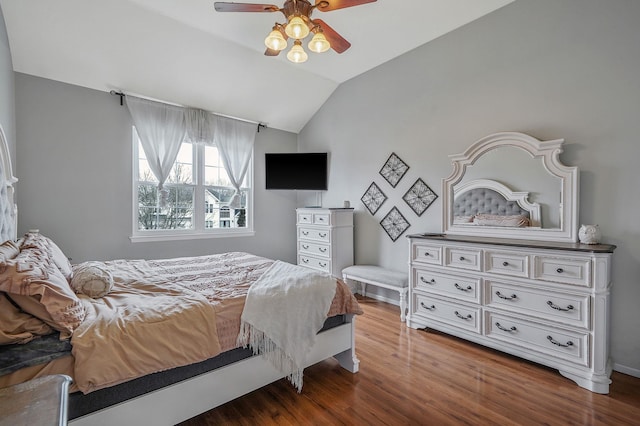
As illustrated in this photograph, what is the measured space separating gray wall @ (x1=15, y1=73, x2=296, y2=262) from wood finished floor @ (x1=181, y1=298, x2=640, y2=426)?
8.70 ft

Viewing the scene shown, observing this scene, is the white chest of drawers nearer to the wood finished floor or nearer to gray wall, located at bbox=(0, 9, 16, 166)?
the wood finished floor

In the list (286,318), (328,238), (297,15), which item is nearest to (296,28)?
(297,15)

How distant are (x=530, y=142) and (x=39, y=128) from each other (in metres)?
4.83

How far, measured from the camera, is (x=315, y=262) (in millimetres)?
4262

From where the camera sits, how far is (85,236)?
3.36m

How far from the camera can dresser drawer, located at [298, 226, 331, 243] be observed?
403 centimetres

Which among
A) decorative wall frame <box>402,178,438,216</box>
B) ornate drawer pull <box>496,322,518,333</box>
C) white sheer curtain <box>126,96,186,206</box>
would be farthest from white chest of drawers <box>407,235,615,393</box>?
white sheer curtain <box>126,96,186,206</box>

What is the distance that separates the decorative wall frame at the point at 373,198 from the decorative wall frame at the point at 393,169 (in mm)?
204

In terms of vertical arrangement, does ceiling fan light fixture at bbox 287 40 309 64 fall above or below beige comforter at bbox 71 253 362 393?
above

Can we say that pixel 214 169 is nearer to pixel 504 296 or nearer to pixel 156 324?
pixel 156 324

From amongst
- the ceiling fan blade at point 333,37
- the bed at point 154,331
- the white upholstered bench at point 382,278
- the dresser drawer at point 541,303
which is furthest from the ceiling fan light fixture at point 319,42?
the white upholstered bench at point 382,278

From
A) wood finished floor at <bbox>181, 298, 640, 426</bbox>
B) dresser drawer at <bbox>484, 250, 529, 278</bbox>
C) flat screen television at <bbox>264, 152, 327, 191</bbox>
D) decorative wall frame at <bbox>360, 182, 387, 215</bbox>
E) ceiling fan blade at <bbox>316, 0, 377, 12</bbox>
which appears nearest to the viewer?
wood finished floor at <bbox>181, 298, 640, 426</bbox>

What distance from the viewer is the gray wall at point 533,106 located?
2234mm

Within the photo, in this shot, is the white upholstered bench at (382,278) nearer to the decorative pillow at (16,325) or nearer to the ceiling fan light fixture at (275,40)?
the ceiling fan light fixture at (275,40)
